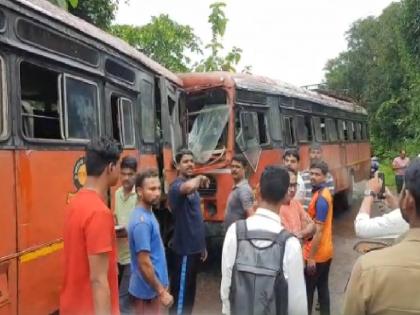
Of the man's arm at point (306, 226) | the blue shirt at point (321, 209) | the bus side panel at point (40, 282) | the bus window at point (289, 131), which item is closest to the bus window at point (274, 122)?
the bus window at point (289, 131)

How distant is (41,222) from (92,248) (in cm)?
125

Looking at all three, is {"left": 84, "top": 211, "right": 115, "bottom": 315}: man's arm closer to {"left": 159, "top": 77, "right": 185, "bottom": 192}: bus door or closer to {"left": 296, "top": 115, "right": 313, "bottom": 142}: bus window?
{"left": 159, "top": 77, "right": 185, "bottom": 192}: bus door

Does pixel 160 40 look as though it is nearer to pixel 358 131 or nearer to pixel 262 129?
pixel 358 131

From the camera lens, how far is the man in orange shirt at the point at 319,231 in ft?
16.2

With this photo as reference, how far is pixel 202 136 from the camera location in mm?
8195

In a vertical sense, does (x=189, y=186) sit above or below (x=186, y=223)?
above

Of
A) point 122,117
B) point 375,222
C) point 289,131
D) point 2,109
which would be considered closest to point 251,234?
point 375,222

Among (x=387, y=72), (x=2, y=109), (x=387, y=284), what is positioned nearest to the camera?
(x=387, y=284)

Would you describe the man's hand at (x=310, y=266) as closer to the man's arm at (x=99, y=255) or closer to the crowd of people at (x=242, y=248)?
the crowd of people at (x=242, y=248)

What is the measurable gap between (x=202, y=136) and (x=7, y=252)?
4.93 m

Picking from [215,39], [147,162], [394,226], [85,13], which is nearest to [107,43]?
[147,162]

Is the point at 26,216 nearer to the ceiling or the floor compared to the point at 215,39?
nearer to the floor

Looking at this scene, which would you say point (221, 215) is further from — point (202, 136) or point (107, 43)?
point (107, 43)

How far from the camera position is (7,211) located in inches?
138
